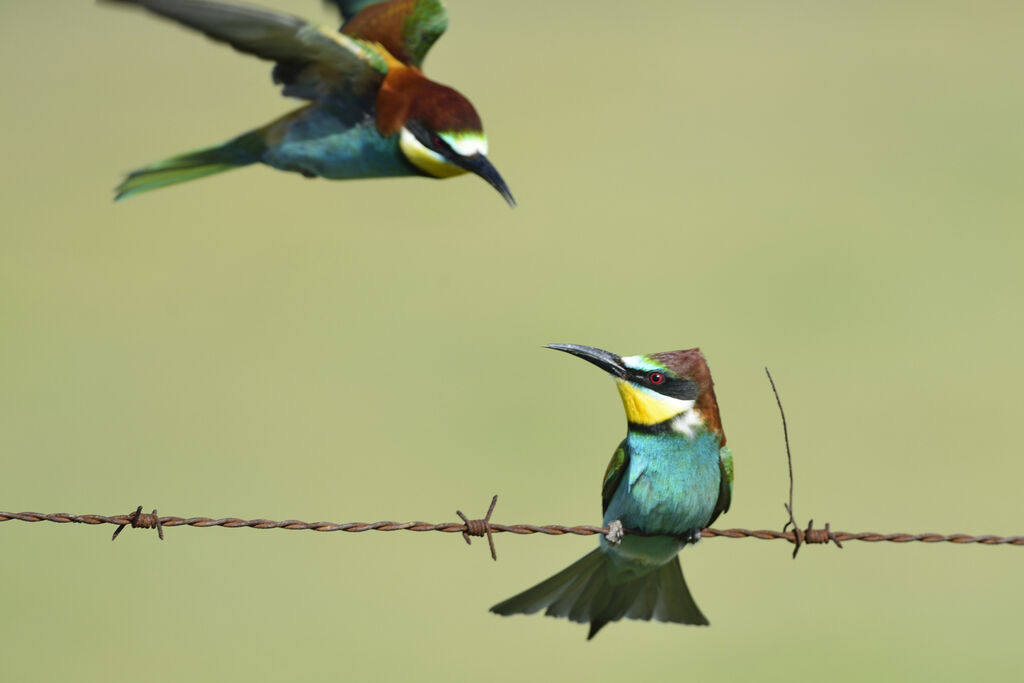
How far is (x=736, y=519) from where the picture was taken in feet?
23.8

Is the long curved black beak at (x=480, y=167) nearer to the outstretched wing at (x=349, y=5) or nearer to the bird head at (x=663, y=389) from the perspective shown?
the bird head at (x=663, y=389)

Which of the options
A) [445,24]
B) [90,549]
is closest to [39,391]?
[90,549]

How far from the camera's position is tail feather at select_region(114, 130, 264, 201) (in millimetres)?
3371

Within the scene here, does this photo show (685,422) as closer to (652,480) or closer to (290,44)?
(652,480)

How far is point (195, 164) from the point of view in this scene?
11.3 feet

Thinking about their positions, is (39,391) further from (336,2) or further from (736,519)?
(336,2)

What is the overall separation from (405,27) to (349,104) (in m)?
0.34

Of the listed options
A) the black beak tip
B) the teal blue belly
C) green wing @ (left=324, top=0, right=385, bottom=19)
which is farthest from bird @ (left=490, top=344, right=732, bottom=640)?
green wing @ (left=324, top=0, right=385, bottom=19)

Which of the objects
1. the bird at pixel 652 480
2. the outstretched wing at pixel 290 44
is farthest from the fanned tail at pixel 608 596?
the outstretched wing at pixel 290 44

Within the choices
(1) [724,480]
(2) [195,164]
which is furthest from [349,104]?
(1) [724,480]

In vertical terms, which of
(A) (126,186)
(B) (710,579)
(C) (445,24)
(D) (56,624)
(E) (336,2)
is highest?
(E) (336,2)

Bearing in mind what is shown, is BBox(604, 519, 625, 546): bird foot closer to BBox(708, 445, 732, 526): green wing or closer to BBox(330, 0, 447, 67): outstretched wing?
BBox(708, 445, 732, 526): green wing

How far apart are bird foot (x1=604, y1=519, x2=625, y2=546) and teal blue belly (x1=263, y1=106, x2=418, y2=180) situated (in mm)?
962

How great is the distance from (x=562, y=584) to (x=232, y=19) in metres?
1.44
